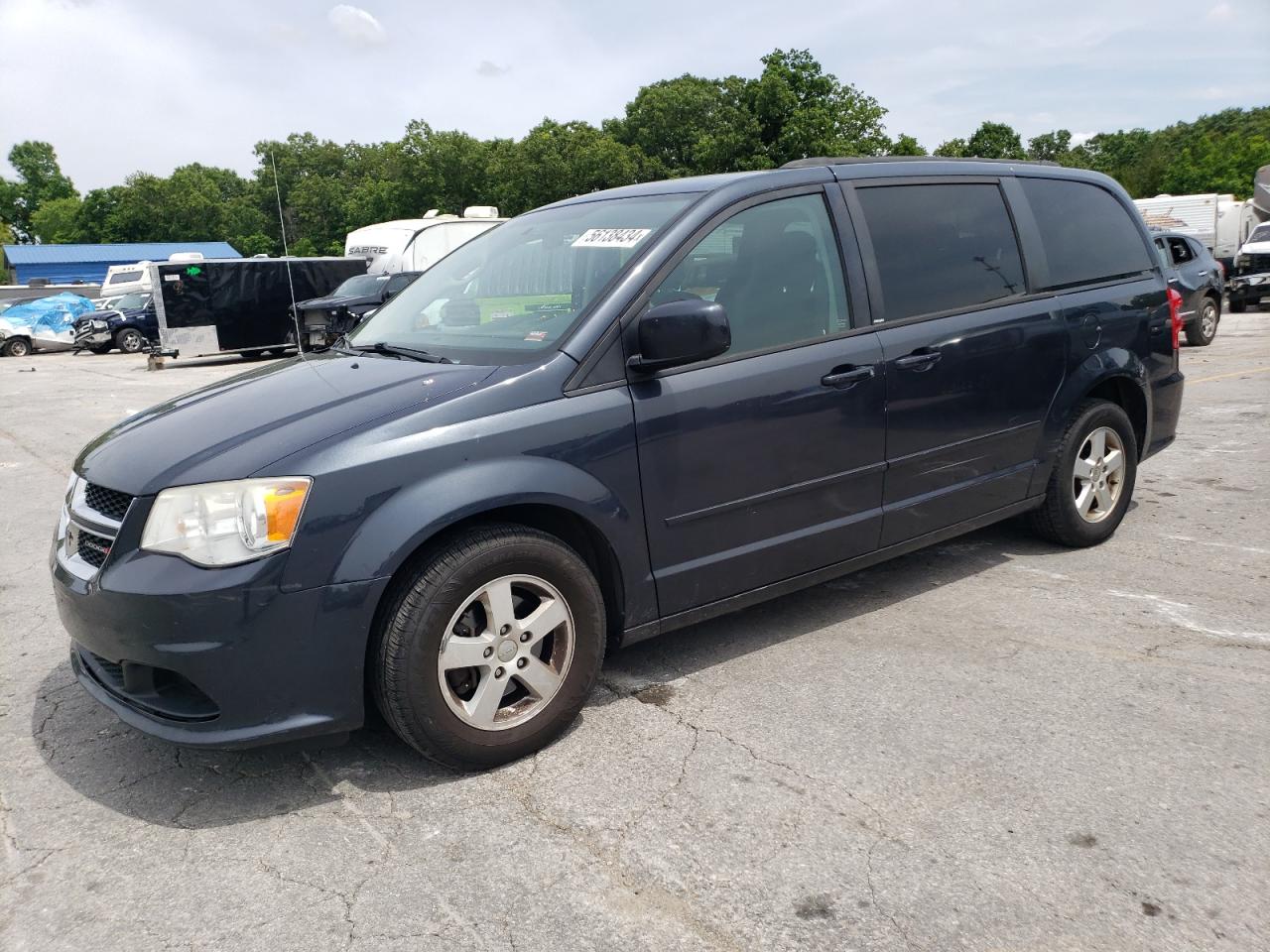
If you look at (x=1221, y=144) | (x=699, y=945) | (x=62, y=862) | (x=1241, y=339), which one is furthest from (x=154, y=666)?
(x=1221, y=144)

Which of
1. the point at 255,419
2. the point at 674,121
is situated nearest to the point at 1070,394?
the point at 255,419

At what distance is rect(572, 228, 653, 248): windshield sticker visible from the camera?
3.52m

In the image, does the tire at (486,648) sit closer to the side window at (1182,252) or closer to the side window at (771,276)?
the side window at (771,276)

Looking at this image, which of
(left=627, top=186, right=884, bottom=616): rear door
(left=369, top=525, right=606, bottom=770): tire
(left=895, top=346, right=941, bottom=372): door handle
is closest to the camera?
(left=369, top=525, right=606, bottom=770): tire

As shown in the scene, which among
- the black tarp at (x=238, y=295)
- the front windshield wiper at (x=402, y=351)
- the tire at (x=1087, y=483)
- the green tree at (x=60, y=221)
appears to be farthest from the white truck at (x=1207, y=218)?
the green tree at (x=60, y=221)

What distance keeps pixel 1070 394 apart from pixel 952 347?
0.90m

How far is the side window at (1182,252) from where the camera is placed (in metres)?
13.4

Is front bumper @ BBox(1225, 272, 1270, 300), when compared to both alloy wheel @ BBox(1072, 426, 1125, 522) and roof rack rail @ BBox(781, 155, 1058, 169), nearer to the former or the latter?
alloy wheel @ BBox(1072, 426, 1125, 522)

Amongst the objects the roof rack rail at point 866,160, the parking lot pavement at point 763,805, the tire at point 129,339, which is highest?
the tire at point 129,339

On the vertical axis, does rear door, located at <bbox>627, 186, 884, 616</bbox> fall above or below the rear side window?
below

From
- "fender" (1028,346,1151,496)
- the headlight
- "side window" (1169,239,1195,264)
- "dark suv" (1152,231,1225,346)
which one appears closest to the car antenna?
the headlight

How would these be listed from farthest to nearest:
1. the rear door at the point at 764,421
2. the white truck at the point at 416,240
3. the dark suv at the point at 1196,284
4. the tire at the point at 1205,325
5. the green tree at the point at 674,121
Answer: the green tree at the point at 674,121
the white truck at the point at 416,240
the tire at the point at 1205,325
the dark suv at the point at 1196,284
the rear door at the point at 764,421

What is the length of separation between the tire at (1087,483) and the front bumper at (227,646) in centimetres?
339

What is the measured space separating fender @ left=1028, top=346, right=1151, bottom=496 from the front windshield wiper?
279 centimetres
